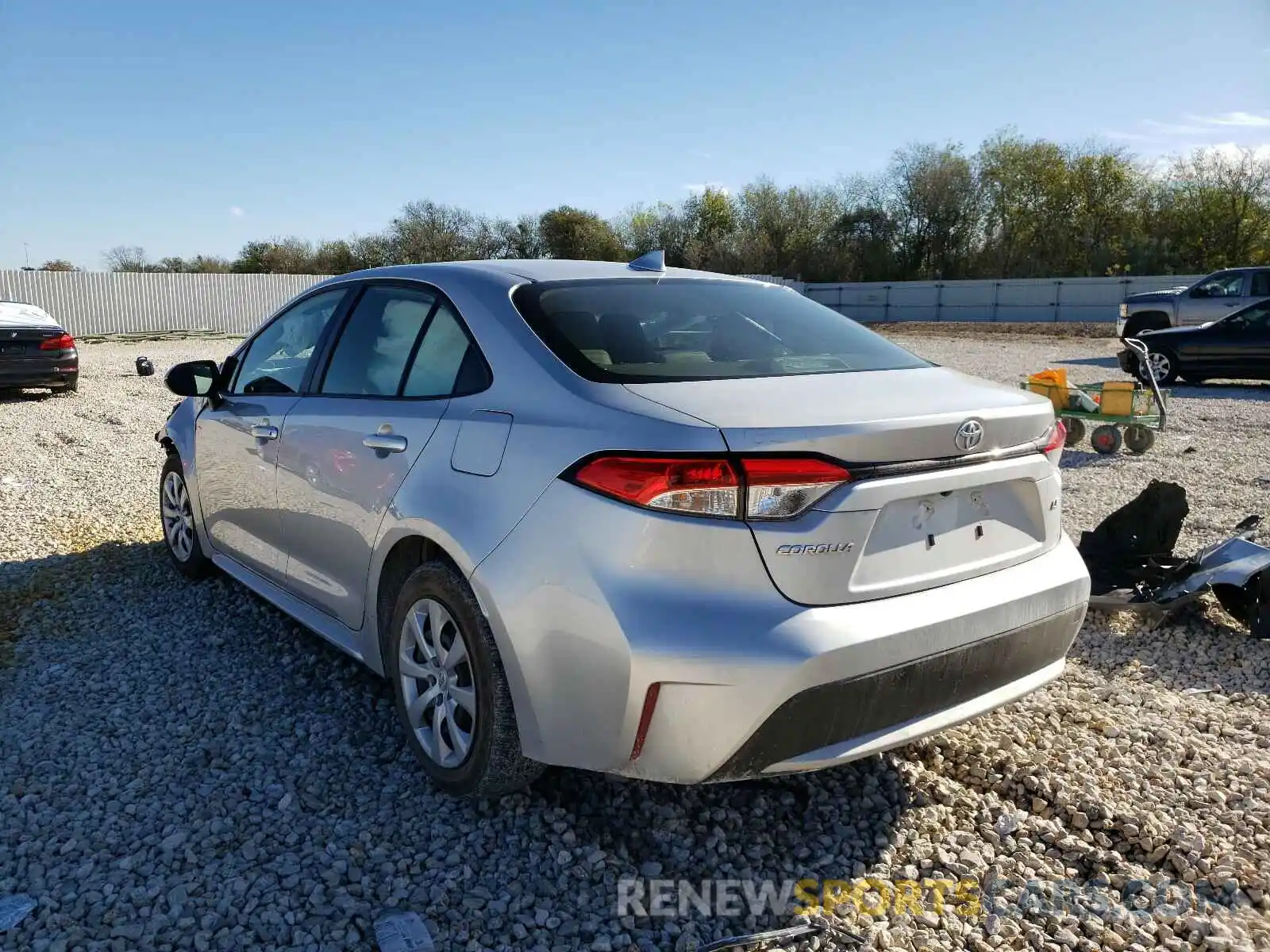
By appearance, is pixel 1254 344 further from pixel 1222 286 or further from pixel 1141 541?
pixel 1141 541

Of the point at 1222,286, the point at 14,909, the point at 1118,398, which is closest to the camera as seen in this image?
the point at 14,909

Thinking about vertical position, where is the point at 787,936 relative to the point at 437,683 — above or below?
below

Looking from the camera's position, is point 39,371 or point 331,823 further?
point 39,371

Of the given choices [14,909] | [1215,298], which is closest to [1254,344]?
[1215,298]

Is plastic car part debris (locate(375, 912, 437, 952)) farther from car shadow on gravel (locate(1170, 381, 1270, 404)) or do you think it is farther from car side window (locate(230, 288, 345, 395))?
car shadow on gravel (locate(1170, 381, 1270, 404))

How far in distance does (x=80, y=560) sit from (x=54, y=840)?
330 centimetres

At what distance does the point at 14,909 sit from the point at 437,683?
119 centimetres

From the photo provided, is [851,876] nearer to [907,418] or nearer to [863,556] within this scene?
[863,556]

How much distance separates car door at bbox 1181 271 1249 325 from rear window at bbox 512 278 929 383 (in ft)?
61.9

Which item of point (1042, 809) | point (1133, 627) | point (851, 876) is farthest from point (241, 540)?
point (1133, 627)

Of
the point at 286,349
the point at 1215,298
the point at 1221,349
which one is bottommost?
the point at 1221,349

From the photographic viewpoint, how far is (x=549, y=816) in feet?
9.37

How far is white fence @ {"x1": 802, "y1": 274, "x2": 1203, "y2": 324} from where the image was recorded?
35719 mm

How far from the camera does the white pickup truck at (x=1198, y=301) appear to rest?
18.7 metres
